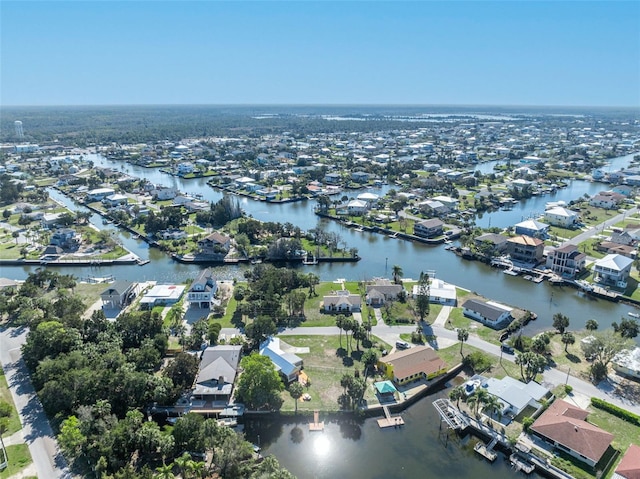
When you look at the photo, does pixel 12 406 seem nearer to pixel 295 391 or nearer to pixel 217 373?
pixel 217 373

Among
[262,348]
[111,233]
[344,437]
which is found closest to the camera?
[344,437]

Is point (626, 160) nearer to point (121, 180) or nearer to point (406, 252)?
point (406, 252)

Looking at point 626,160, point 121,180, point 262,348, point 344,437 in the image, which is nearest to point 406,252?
point 262,348

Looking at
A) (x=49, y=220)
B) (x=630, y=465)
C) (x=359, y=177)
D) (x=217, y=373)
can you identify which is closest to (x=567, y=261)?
(x=630, y=465)

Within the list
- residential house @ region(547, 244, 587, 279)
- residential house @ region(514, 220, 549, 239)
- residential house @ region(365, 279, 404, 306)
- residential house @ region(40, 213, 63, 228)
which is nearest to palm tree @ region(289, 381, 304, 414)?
residential house @ region(365, 279, 404, 306)

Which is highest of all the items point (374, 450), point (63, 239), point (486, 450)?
point (63, 239)

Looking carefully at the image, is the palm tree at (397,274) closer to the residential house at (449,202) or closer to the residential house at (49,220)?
the residential house at (449,202)
